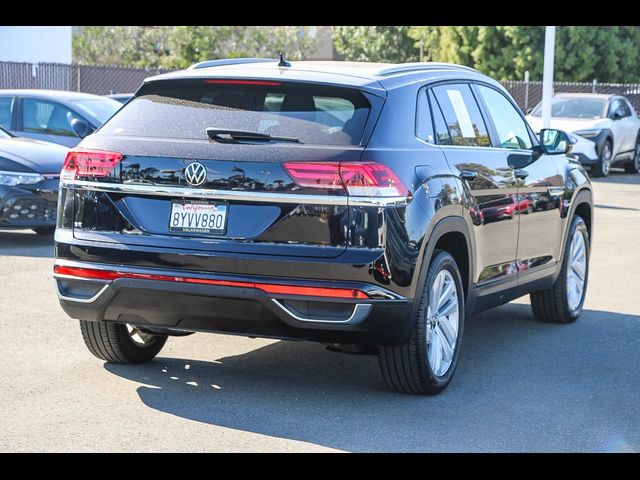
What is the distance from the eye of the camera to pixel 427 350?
626cm

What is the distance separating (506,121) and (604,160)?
17267 mm

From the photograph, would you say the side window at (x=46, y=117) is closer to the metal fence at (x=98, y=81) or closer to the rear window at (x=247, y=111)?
the rear window at (x=247, y=111)

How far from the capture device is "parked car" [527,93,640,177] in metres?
24.1

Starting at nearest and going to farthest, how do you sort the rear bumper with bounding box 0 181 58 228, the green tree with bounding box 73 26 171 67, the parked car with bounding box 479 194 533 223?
the parked car with bounding box 479 194 533 223
the rear bumper with bounding box 0 181 58 228
the green tree with bounding box 73 26 171 67

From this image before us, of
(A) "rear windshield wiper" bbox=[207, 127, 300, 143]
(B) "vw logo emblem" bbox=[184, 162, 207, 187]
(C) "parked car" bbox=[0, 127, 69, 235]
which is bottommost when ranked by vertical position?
(C) "parked car" bbox=[0, 127, 69, 235]

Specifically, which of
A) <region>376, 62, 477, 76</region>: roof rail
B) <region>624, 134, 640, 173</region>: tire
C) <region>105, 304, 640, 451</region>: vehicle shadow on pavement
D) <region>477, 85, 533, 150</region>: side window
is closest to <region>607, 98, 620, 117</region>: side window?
<region>624, 134, 640, 173</region>: tire

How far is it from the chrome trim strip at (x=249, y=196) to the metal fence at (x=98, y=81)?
2701 centimetres

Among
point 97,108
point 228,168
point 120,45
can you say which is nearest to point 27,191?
point 97,108

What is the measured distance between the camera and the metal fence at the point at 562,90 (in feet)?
116

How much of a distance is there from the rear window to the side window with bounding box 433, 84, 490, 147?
3.03 feet

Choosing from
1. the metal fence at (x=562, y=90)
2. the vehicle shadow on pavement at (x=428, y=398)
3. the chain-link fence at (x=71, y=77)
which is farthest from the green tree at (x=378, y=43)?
the vehicle shadow on pavement at (x=428, y=398)

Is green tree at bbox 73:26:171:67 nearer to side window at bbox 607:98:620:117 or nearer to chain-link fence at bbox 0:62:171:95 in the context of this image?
chain-link fence at bbox 0:62:171:95

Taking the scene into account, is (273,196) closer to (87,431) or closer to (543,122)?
(87,431)

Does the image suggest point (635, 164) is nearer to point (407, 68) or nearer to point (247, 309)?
point (407, 68)
